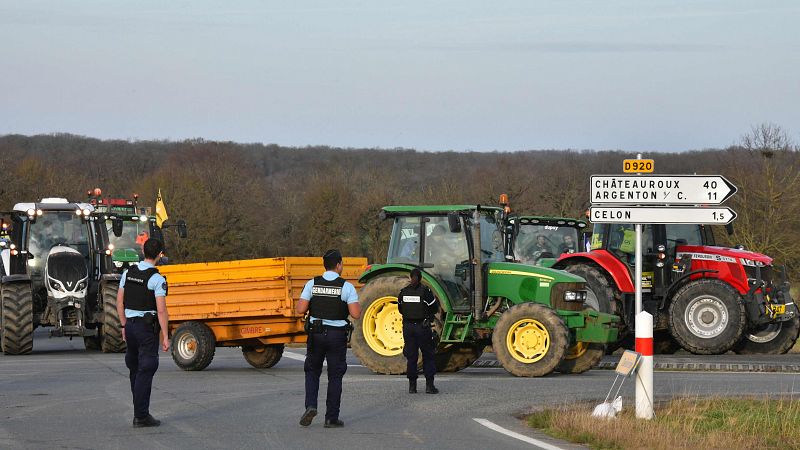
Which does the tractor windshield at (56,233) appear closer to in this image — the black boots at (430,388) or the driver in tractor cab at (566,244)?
→ the driver in tractor cab at (566,244)

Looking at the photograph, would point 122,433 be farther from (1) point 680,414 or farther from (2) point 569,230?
(2) point 569,230

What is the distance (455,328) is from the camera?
19.1 m

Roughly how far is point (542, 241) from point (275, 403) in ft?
44.6

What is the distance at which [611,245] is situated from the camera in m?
24.2

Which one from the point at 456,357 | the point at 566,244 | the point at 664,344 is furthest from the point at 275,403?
the point at 566,244

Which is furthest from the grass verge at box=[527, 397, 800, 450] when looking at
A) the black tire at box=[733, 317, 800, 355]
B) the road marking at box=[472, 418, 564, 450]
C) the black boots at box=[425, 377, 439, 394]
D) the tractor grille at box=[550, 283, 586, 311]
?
the black tire at box=[733, 317, 800, 355]

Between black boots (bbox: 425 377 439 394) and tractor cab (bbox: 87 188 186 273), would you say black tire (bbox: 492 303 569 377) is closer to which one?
black boots (bbox: 425 377 439 394)

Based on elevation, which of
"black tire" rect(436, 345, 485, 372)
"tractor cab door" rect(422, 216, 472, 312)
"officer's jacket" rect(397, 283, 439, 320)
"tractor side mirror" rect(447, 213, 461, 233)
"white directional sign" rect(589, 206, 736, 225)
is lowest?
"black tire" rect(436, 345, 485, 372)

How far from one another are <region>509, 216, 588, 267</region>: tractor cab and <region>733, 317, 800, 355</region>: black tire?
4199mm

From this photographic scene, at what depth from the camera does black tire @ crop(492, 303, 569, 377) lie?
18.2 meters

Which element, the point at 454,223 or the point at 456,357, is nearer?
the point at 454,223

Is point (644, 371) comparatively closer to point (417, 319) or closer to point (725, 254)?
point (417, 319)

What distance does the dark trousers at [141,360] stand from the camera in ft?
41.6

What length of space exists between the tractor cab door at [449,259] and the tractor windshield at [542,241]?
8.40m
